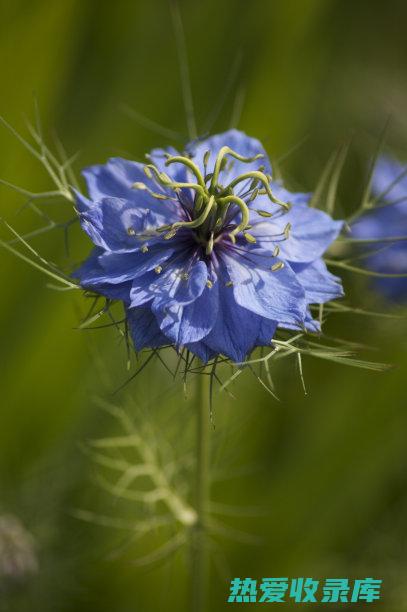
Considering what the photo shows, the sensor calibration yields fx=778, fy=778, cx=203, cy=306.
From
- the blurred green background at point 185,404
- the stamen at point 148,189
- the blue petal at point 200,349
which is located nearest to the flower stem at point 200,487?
the blue petal at point 200,349

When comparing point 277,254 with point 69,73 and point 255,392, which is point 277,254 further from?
point 69,73

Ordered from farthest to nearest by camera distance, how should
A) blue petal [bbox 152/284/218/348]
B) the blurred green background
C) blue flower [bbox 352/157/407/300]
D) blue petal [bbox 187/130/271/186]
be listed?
the blurred green background
blue flower [bbox 352/157/407/300]
blue petal [bbox 187/130/271/186]
blue petal [bbox 152/284/218/348]

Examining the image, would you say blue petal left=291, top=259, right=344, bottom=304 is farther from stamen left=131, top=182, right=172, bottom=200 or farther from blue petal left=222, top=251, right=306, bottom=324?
stamen left=131, top=182, right=172, bottom=200

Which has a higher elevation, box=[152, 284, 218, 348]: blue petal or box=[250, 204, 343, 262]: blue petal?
box=[250, 204, 343, 262]: blue petal

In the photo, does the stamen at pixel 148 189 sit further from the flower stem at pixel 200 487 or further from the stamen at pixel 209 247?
the flower stem at pixel 200 487

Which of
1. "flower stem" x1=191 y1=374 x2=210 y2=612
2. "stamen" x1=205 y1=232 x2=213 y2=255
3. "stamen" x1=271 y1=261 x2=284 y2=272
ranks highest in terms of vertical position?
"stamen" x1=205 y1=232 x2=213 y2=255

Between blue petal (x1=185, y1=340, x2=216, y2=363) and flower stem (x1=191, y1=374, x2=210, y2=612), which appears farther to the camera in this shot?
flower stem (x1=191, y1=374, x2=210, y2=612)

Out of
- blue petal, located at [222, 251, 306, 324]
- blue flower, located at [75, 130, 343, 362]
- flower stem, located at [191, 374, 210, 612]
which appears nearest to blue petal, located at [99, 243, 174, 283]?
blue flower, located at [75, 130, 343, 362]

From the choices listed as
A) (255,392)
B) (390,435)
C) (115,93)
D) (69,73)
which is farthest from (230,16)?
(390,435)
